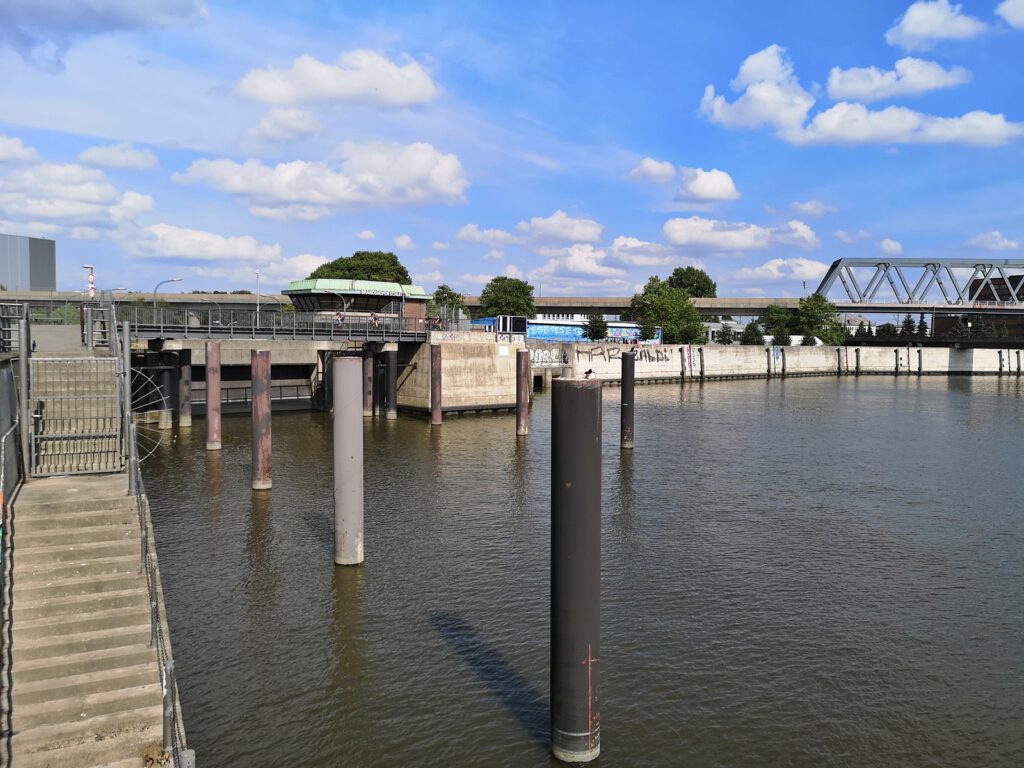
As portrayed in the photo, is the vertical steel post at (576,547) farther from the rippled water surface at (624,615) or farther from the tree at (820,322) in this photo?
the tree at (820,322)

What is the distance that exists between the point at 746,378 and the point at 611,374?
90.6 ft

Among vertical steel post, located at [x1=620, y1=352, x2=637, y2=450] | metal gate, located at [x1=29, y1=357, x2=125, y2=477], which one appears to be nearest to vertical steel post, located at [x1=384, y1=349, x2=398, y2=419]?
vertical steel post, located at [x1=620, y1=352, x2=637, y2=450]

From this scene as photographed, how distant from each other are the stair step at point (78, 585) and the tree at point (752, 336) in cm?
13326

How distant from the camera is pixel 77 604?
10.4m

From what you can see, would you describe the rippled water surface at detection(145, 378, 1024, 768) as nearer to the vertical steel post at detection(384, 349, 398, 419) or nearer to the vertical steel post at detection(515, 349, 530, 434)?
the vertical steel post at detection(515, 349, 530, 434)

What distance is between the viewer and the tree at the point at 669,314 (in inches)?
4823

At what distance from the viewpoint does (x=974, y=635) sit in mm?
15719

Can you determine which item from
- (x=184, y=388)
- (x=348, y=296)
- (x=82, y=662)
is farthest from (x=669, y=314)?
(x=82, y=662)

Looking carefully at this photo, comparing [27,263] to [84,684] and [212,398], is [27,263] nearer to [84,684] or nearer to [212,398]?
[212,398]

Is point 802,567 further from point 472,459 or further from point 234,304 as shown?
point 234,304

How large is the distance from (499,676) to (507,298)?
120490 mm

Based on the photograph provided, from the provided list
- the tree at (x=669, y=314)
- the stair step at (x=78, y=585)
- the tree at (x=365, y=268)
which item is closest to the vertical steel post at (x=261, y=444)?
the stair step at (x=78, y=585)

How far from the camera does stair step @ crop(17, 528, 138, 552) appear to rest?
1108 centimetres

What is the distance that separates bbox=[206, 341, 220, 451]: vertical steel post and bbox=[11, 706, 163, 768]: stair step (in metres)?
26.9
